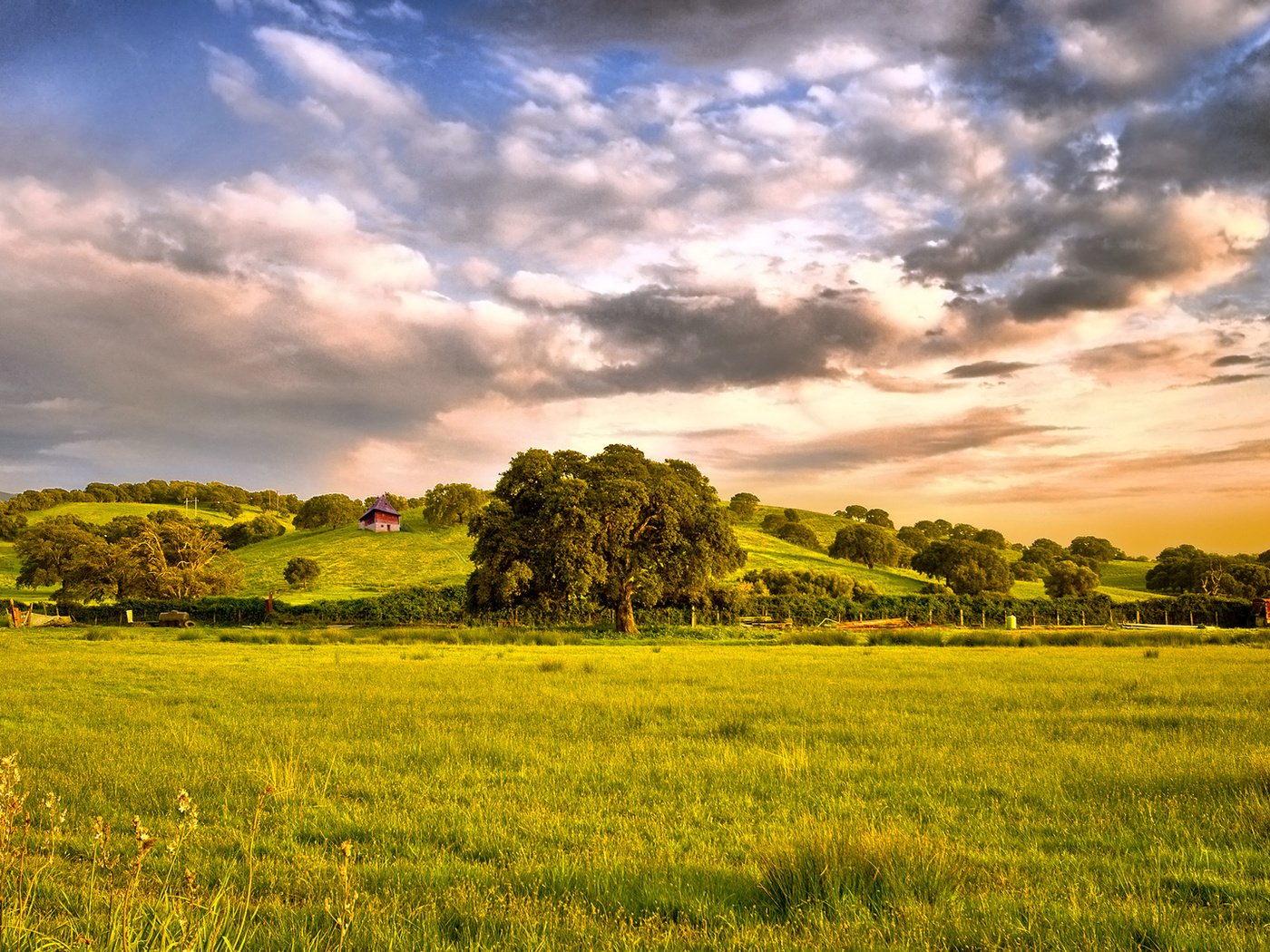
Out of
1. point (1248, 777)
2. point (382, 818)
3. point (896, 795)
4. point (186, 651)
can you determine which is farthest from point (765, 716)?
point (186, 651)

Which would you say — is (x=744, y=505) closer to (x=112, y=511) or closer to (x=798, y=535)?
(x=798, y=535)

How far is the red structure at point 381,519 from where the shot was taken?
135 m

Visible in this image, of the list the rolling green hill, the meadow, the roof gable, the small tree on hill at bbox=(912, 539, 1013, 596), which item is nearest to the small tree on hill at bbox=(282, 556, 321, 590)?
the rolling green hill

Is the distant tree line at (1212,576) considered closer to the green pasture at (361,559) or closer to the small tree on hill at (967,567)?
the small tree on hill at (967,567)

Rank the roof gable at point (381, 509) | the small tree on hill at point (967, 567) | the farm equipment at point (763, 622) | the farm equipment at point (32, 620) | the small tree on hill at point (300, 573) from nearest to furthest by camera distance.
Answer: the farm equipment at point (32, 620) < the farm equipment at point (763, 622) < the small tree on hill at point (300, 573) < the small tree on hill at point (967, 567) < the roof gable at point (381, 509)

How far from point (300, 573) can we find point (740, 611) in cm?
5865

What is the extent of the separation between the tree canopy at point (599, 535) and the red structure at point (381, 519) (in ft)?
280

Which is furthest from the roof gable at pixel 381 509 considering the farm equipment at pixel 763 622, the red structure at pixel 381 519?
the farm equipment at pixel 763 622

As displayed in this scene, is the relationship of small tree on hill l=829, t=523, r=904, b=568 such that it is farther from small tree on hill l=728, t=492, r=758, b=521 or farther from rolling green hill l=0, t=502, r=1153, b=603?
small tree on hill l=728, t=492, r=758, b=521

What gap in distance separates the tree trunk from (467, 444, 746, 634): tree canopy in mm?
67

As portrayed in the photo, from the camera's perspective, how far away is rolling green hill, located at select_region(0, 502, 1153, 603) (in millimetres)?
97938

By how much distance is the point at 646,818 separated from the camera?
28.6 ft

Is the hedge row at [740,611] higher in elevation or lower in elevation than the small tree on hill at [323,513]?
lower

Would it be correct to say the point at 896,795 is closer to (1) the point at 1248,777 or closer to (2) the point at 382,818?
(1) the point at 1248,777
